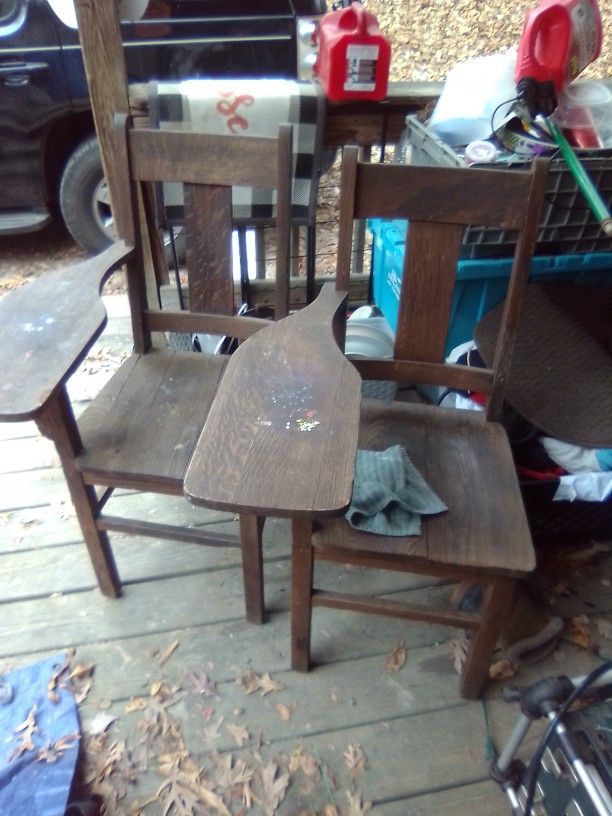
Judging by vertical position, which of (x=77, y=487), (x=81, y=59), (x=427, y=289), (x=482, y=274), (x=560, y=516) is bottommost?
(x=560, y=516)

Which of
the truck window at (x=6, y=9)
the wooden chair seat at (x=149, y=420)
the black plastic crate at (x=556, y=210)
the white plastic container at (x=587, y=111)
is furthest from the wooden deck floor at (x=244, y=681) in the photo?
the truck window at (x=6, y=9)

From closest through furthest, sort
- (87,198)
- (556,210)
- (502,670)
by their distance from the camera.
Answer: (502,670), (556,210), (87,198)

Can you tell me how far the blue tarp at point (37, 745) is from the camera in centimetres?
119

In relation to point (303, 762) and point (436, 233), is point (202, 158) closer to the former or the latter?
point (436, 233)

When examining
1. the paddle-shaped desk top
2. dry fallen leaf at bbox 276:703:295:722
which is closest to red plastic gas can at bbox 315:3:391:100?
the paddle-shaped desk top

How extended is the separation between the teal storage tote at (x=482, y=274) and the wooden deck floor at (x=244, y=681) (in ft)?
2.51

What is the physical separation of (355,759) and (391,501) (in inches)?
23.3

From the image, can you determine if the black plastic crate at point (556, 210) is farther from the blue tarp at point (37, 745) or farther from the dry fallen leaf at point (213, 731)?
the blue tarp at point (37, 745)

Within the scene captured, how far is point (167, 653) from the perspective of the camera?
1479mm

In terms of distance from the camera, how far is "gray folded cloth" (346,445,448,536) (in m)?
1.16

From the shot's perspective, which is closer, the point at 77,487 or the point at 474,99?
the point at 77,487

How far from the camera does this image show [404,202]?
122cm

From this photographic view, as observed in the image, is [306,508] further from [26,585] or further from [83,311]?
[26,585]

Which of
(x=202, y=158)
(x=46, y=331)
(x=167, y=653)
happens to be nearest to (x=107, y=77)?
(x=202, y=158)
